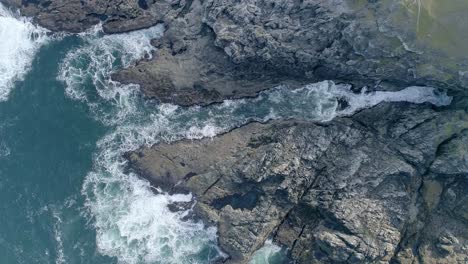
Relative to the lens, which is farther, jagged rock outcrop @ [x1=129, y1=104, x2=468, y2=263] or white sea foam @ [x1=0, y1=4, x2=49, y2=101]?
white sea foam @ [x1=0, y1=4, x2=49, y2=101]

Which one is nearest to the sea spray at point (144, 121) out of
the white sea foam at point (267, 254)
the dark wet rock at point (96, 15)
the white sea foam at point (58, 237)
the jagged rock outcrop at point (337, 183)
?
the dark wet rock at point (96, 15)

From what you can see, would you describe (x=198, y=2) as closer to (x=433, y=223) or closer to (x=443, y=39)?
(x=443, y=39)

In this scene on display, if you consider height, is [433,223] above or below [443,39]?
below

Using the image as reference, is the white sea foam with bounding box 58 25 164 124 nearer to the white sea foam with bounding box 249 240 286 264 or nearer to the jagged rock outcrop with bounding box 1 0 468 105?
the jagged rock outcrop with bounding box 1 0 468 105

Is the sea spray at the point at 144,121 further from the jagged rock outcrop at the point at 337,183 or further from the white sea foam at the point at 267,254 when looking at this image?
the white sea foam at the point at 267,254

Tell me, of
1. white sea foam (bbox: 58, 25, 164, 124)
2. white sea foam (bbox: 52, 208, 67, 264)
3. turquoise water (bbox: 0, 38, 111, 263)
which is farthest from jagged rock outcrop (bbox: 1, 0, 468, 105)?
white sea foam (bbox: 52, 208, 67, 264)

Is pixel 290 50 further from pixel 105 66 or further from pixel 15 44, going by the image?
pixel 15 44

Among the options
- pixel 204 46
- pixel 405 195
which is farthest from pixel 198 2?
pixel 405 195
